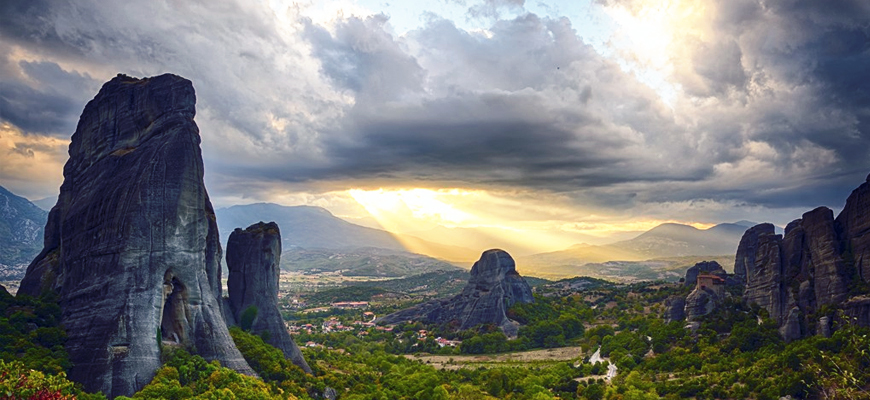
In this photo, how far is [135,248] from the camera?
52.7 meters

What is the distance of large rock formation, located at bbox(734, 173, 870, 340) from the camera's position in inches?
2640

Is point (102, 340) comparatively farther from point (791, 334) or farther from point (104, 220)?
point (791, 334)

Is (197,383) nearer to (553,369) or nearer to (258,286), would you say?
(258,286)

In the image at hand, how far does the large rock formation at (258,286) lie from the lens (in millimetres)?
74688

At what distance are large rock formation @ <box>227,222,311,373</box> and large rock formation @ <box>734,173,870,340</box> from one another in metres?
64.7

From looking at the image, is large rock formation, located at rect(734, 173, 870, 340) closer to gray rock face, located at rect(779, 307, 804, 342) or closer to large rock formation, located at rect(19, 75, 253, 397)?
gray rock face, located at rect(779, 307, 804, 342)

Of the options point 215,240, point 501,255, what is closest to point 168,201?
point 215,240

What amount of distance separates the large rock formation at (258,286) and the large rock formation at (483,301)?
3054 inches

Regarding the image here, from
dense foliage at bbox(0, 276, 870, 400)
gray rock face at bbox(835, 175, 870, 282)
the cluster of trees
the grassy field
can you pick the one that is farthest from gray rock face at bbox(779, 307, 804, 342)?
the cluster of trees

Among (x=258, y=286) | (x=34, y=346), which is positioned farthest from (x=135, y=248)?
(x=258, y=286)

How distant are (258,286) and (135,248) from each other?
25.7 meters

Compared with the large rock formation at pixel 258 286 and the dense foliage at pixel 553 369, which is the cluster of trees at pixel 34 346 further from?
the large rock formation at pixel 258 286

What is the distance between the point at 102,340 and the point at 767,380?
69.0m

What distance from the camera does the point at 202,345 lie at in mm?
55406
